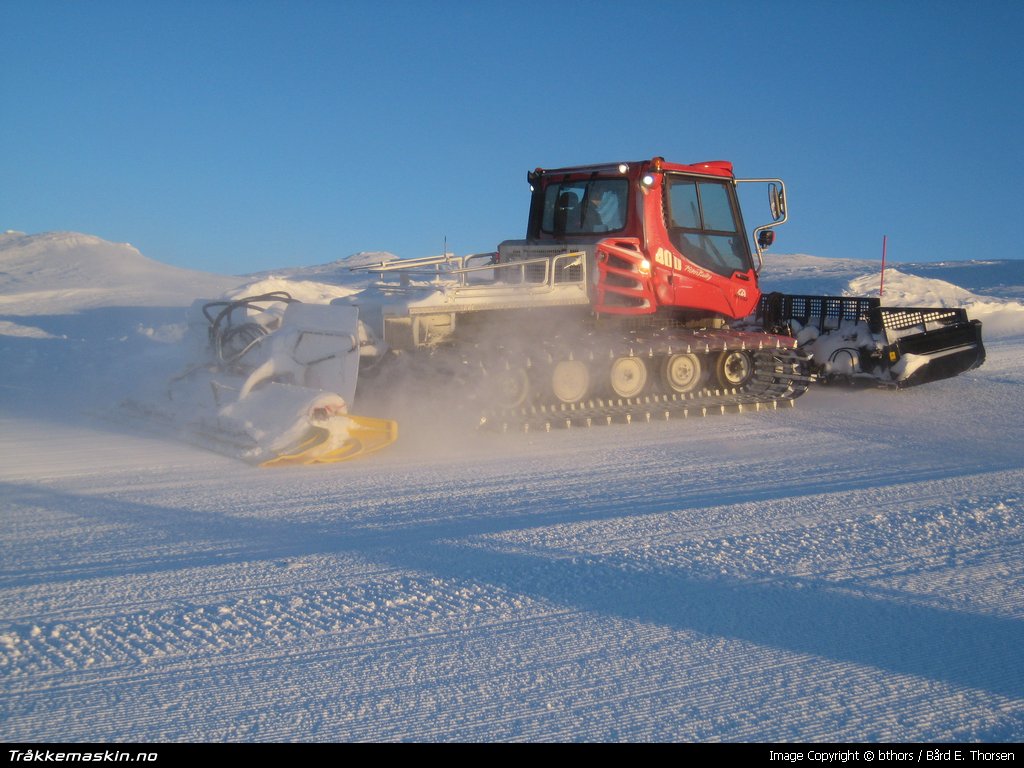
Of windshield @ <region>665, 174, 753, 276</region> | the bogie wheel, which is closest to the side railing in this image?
the bogie wheel

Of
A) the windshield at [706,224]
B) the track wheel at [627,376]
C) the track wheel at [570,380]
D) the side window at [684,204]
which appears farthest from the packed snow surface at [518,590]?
the side window at [684,204]

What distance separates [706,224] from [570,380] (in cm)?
267

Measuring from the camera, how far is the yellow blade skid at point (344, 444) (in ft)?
23.5

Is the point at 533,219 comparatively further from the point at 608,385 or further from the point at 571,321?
the point at 608,385

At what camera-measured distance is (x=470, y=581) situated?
169 inches

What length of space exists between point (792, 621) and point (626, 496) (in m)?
2.33

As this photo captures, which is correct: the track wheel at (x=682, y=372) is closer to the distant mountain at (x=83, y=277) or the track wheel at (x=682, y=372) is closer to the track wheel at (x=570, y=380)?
the track wheel at (x=570, y=380)

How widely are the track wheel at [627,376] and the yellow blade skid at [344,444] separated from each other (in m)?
2.73

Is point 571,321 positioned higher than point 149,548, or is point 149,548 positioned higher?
point 571,321

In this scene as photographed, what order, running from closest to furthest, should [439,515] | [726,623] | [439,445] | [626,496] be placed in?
[726,623] → [439,515] → [626,496] → [439,445]

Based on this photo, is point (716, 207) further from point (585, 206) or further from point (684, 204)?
point (585, 206)

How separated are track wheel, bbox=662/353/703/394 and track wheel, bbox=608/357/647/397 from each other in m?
0.33

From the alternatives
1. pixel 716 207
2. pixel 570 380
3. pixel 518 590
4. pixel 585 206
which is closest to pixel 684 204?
pixel 716 207
